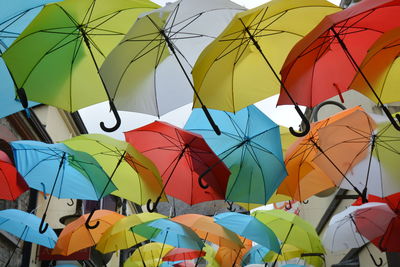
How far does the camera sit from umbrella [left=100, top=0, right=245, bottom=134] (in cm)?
643

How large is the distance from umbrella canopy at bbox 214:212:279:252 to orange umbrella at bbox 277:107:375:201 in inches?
45.7

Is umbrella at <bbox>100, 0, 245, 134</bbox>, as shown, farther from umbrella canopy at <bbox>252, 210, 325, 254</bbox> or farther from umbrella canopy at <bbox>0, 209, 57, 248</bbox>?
umbrella canopy at <bbox>252, 210, 325, 254</bbox>

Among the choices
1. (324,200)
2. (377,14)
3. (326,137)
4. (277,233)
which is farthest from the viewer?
(324,200)

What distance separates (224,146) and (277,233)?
3.07m

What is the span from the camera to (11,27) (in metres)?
6.60

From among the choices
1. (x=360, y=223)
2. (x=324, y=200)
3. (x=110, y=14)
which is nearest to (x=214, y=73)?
(x=110, y=14)

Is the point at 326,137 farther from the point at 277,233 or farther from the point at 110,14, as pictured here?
the point at 110,14

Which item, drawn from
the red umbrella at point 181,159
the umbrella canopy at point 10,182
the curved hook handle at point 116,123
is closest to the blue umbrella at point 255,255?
the red umbrella at point 181,159

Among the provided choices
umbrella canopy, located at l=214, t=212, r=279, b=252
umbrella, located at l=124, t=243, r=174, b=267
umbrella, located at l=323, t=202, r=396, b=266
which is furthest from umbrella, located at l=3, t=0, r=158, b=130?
umbrella, located at l=124, t=243, r=174, b=267

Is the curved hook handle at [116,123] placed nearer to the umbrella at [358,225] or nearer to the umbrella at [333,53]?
the umbrella at [333,53]

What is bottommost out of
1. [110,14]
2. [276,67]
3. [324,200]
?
[324,200]

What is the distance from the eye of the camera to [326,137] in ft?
30.4

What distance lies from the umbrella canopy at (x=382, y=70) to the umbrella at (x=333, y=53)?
168 mm

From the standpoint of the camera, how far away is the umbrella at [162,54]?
6.43 metres
